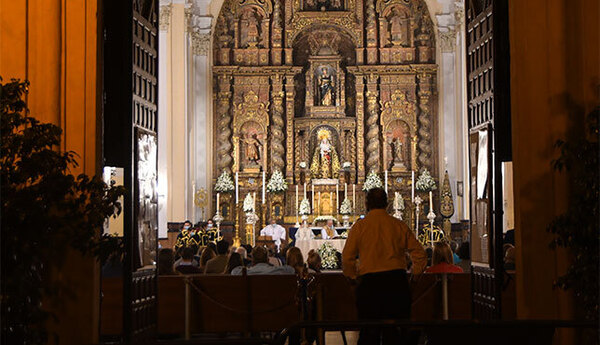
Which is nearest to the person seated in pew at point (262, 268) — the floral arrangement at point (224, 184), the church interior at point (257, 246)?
the church interior at point (257, 246)

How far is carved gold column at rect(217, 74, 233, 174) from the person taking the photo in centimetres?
2694

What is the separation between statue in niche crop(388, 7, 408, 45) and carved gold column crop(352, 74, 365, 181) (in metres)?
1.67

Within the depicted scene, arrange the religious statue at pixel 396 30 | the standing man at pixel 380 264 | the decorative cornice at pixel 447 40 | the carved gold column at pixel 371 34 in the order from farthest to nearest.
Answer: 1. the religious statue at pixel 396 30
2. the carved gold column at pixel 371 34
3. the decorative cornice at pixel 447 40
4. the standing man at pixel 380 264

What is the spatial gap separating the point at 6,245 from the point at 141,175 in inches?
132

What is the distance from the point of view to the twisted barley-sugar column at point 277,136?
27.0 meters

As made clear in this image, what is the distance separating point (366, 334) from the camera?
23.2 feet

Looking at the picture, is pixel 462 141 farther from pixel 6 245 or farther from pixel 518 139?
pixel 6 245

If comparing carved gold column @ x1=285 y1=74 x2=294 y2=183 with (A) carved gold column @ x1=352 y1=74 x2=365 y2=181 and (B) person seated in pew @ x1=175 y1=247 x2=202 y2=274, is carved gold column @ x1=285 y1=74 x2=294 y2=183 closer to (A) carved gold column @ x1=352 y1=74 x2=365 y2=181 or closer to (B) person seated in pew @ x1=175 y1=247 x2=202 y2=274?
(A) carved gold column @ x1=352 y1=74 x2=365 y2=181

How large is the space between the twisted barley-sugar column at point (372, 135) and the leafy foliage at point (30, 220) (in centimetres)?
2078

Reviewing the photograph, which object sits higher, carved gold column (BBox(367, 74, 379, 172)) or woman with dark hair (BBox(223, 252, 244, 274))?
carved gold column (BBox(367, 74, 379, 172))

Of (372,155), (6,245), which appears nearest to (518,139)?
(6,245)

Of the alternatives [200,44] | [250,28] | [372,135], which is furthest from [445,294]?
[250,28]

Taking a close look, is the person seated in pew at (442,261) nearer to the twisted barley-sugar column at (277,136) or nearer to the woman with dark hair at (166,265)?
the woman with dark hair at (166,265)

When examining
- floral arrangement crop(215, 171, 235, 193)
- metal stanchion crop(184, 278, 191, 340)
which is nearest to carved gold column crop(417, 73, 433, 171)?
floral arrangement crop(215, 171, 235, 193)
